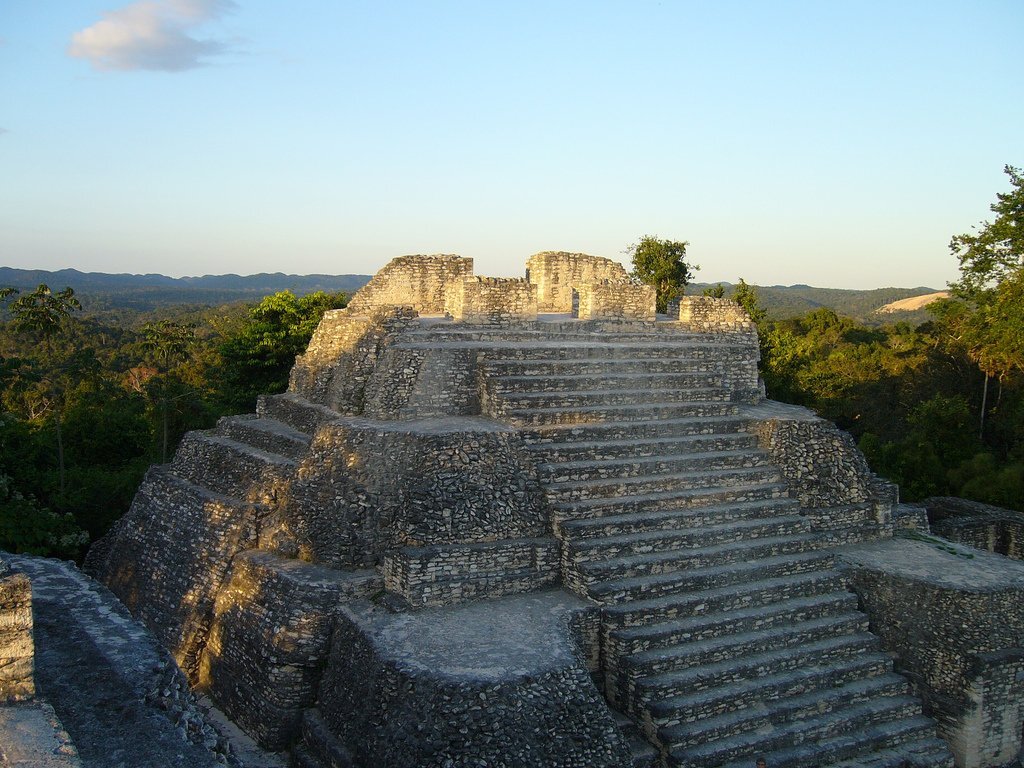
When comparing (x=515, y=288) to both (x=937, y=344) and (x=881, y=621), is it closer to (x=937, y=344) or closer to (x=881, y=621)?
(x=881, y=621)

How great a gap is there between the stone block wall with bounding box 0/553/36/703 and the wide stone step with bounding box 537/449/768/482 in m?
5.48

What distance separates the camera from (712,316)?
1373 cm

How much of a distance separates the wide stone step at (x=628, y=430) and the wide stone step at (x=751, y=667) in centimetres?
302

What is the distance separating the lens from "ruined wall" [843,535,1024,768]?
8.89 metres

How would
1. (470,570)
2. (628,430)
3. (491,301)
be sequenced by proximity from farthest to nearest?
1. (491,301)
2. (628,430)
3. (470,570)

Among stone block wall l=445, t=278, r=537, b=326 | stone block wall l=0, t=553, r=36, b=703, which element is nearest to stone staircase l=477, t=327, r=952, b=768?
stone block wall l=445, t=278, r=537, b=326

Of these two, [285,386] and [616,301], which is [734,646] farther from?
[285,386]

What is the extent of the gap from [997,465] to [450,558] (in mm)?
13286

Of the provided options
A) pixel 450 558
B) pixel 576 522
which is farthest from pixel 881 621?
pixel 450 558

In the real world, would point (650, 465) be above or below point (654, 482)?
above

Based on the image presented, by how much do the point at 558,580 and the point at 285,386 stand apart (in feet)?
36.7

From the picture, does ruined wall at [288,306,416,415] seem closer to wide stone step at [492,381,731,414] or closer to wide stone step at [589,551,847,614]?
wide stone step at [492,381,731,414]

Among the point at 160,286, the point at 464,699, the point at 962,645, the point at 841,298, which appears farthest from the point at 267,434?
the point at 160,286

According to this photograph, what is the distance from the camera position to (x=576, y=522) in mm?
9078
